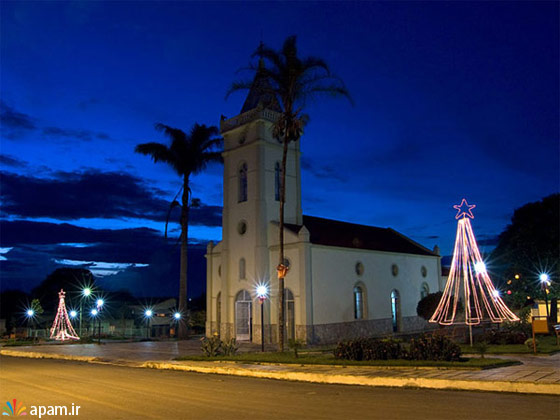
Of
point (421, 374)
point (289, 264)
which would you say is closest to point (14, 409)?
point (421, 374)

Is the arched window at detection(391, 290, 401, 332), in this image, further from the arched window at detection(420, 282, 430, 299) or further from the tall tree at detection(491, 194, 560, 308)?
the tall tree at detection(491, 194, 560, 308)

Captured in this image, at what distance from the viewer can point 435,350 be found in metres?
15.2

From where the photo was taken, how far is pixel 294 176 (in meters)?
34.2

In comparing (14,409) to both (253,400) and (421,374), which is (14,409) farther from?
(421,374)

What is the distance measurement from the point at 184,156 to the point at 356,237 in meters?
13.4

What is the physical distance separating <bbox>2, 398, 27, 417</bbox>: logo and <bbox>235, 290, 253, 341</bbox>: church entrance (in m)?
21.2

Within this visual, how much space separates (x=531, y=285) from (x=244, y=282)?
57.2 feet

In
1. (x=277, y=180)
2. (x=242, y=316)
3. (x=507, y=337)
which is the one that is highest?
(x=277, y=180)

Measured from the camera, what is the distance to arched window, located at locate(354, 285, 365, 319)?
106 ft

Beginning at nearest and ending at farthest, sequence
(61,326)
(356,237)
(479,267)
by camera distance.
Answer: (479,267), (356,237), (61,326)

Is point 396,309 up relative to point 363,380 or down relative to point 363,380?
up

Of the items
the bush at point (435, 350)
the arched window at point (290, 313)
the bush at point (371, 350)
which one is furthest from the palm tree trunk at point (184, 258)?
the bush at point (435, 350)

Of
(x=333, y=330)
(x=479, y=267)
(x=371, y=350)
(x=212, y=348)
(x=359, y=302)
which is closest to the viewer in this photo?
(x=371, y=350)

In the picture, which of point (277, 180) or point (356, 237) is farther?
point (356, 237)
